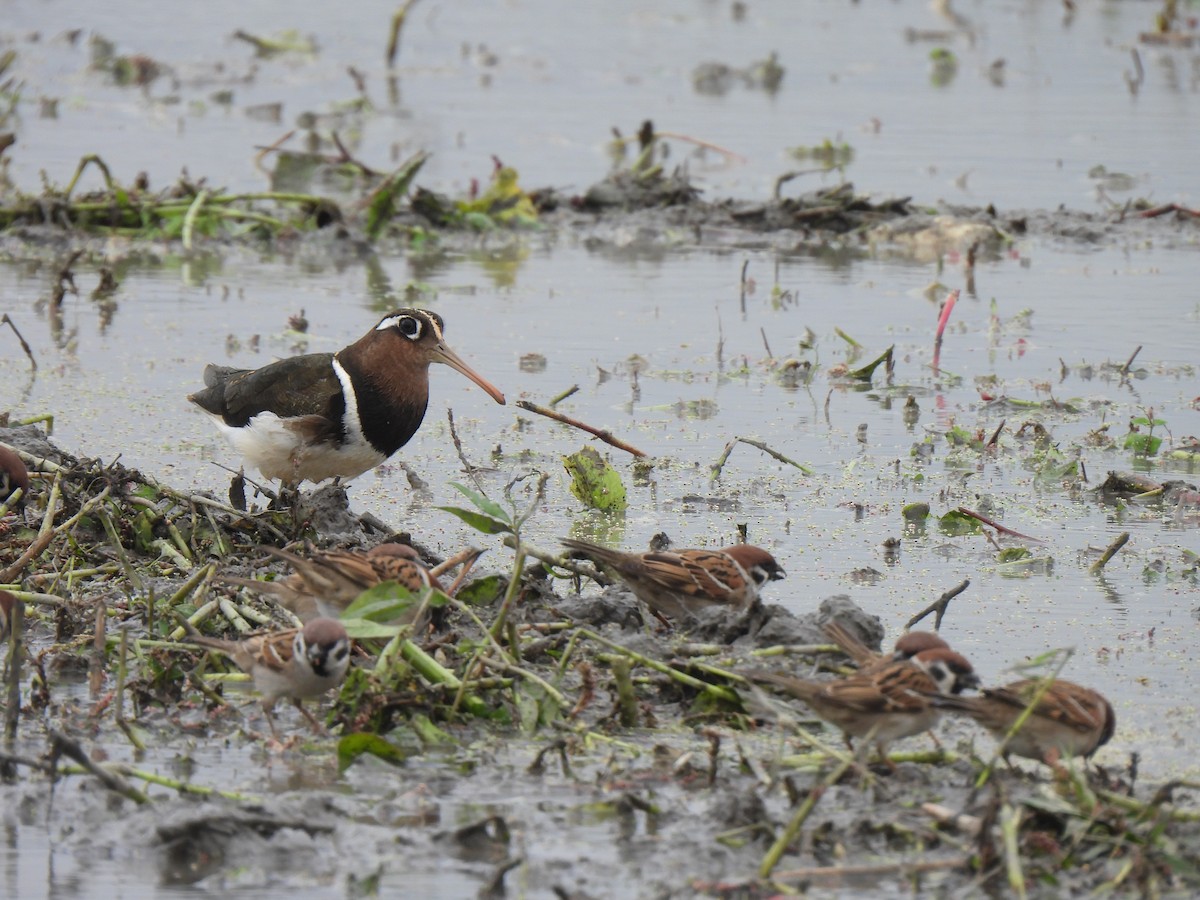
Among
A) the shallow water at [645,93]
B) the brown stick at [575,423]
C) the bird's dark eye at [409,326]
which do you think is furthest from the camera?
the shallow water at [645,93]

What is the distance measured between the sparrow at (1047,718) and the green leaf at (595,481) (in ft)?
10.2

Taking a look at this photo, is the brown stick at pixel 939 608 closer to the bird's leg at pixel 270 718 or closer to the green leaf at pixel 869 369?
the bird's leg at pixel 270 718

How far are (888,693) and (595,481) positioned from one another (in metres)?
3.12

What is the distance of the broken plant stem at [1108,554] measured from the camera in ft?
24.8

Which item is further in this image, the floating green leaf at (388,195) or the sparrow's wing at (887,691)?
the floating green leaf at (388,195)

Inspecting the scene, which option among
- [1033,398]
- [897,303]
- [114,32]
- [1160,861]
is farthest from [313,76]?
[1160,861]

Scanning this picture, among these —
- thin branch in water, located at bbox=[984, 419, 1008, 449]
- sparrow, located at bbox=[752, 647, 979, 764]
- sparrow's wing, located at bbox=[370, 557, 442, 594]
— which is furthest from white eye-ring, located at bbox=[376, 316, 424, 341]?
sparrow, located at bbox=[752, 647, 979, 764]

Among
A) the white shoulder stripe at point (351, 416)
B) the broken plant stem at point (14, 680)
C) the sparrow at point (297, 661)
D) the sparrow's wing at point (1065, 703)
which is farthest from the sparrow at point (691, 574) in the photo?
the broken plant stem at point (14, 680)

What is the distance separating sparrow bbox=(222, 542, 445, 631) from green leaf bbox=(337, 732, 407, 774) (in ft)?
2.14

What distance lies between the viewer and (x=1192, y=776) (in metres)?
5.75

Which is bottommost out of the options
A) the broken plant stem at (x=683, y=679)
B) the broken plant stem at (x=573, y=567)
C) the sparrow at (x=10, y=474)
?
the broken plant stem at (x=683, y=679)

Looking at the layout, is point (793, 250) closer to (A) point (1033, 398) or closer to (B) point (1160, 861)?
(A) point (1033, 398)

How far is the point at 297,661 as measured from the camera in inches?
226

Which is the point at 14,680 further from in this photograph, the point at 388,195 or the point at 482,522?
the point at 388,195
